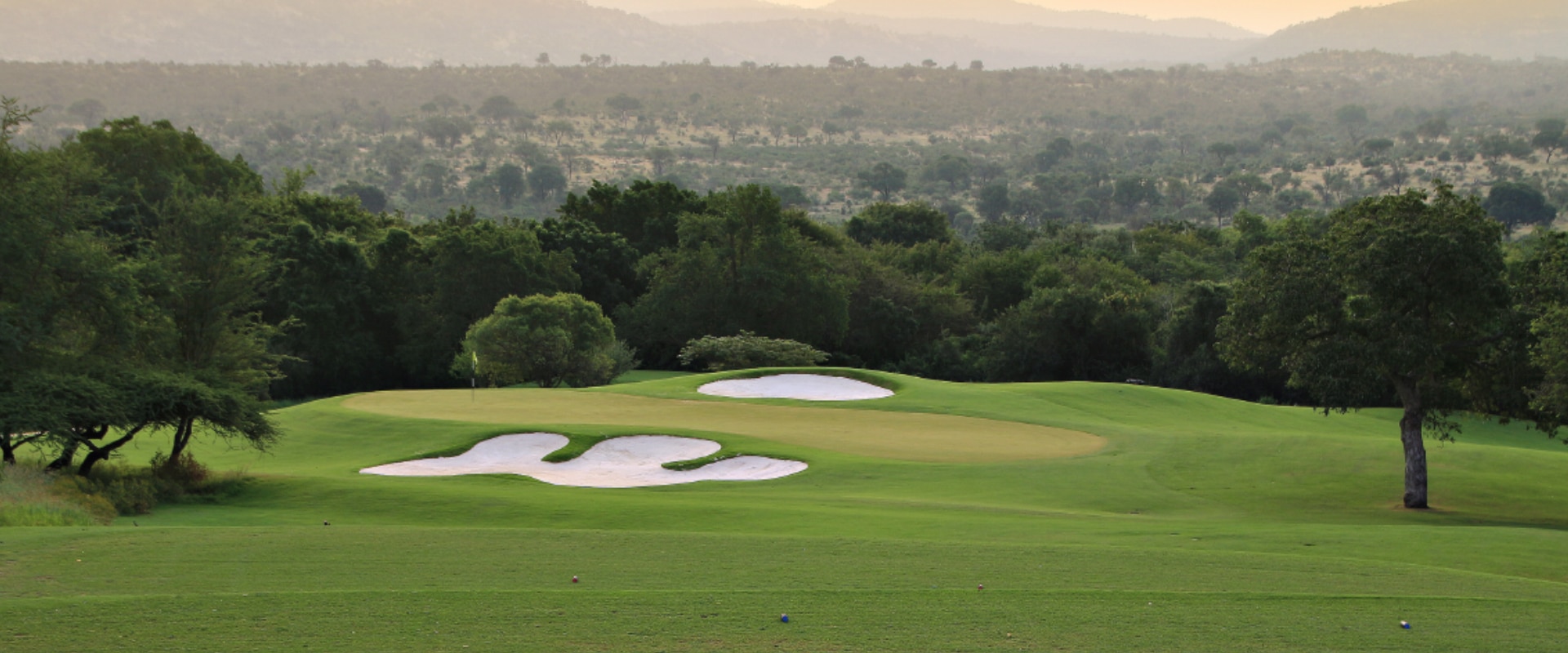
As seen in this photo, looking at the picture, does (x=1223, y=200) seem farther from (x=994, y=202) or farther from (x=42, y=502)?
(x=42, y=502)

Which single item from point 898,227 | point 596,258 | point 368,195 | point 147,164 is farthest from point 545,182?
point 596,258

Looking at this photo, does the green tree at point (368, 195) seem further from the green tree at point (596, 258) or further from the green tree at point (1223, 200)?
the green tree at point (1223, 200)

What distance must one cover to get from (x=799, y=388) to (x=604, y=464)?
1235 centimetres

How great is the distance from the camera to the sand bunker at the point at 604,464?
72.2 ft

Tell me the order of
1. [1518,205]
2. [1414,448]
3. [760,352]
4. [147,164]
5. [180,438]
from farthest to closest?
[1518,205]
[147,164]
[760,352]
[1414,448]
[180,438]

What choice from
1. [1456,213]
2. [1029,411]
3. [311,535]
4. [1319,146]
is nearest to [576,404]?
[1029,411]

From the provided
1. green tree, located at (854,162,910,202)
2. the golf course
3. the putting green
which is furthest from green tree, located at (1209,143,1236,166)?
the golf course

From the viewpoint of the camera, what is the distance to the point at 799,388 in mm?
35031

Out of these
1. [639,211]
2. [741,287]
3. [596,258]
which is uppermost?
[639,211]

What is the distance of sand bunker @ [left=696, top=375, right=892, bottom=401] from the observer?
34.2 m

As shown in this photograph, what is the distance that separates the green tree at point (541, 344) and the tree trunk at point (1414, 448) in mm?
31120

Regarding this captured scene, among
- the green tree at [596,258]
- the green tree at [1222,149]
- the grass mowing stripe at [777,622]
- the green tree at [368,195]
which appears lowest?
the grass mowing stripe at [777,622]

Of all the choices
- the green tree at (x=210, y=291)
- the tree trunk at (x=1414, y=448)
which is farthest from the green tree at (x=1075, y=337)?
the green tree at (x=210, y=291)

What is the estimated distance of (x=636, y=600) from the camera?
938 centimetres
